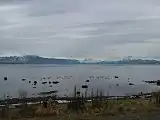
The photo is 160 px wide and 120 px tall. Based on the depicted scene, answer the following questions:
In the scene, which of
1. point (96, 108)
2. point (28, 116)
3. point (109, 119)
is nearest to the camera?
point (109, 119)

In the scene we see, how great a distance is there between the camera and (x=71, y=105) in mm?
25250

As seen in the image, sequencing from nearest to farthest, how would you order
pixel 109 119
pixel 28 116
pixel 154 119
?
pixel 154 119, pixel 109 119, pixel 28 116

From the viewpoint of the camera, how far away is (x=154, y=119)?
1775 cm

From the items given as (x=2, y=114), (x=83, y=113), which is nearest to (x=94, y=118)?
(x=83, y=113)

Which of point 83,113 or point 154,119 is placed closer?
Result: point 154,119

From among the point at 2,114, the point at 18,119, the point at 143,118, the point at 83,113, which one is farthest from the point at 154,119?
the point at 2,114

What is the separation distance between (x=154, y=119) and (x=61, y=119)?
193 inches

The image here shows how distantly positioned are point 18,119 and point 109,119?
5.16m

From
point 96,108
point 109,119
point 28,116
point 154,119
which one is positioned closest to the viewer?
point 154,119

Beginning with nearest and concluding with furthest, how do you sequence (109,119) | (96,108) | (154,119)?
(154,119)
(109,119)
(96,108)

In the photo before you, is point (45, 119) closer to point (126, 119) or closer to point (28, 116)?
point (28, 116)

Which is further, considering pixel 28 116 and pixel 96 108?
pixel 96 108

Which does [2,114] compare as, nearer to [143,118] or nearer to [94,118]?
[94,118]

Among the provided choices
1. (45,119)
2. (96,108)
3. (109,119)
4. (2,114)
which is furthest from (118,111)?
(2,114)
